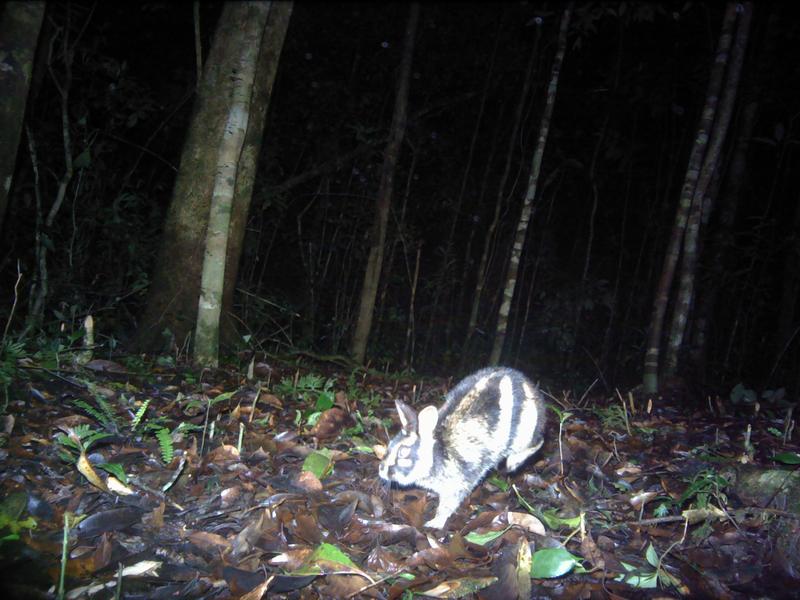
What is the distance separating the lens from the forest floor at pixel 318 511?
250 cm

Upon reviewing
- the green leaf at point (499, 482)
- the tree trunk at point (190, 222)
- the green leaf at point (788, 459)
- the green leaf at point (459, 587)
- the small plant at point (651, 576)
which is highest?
the tree trunk at point (190, 222)

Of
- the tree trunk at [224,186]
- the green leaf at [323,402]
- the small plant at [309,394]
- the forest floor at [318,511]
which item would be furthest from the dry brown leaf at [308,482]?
the tree trunk at [224,186]

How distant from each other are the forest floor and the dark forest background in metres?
1.97

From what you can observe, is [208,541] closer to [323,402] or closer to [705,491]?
[323,402]

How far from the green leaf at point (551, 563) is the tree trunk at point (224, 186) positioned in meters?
3.63

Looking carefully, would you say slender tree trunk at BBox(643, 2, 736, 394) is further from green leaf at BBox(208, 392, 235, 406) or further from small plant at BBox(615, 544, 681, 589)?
green leaf at BBox(208, 392, 235, 406)

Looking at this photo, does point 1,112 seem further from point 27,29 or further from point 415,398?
point 415,398

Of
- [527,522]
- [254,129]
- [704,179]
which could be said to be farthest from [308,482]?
[704,179]

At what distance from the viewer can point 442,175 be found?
15914 mm

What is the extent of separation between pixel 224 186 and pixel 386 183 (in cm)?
408

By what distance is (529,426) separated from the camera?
415 cm

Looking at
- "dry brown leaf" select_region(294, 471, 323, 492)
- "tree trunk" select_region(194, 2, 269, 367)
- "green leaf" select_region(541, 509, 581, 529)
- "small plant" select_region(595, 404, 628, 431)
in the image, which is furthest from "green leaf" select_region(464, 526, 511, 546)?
"tree trunk" select_region(194, 2, 269, 367)

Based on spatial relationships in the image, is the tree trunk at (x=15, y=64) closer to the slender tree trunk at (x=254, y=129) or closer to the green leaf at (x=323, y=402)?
the slender tree trunk at (x=254, y=129)

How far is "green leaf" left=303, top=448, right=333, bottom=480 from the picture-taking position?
11.4 feet
